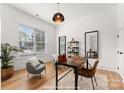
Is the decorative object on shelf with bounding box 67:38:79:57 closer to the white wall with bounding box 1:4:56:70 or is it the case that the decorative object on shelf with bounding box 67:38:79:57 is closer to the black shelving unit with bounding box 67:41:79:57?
the black shelving unit with bounding box 67:41:79:57

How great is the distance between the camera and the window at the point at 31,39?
5.09m

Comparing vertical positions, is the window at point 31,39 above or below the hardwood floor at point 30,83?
above

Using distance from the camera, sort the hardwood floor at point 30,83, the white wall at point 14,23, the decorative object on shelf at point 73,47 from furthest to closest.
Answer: the decorative object on shelf at point 73,47 → the white wall at point 14,23 → the hardwood floor at point 30,83

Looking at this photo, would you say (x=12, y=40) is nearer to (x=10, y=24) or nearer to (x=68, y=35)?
(x=10, y=24)

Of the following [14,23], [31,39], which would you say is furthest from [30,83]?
[31,39]

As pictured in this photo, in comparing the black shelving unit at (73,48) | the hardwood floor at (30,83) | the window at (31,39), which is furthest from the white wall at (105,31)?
the window at (31,39)

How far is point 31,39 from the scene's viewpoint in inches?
226

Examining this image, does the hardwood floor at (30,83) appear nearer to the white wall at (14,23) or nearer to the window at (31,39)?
Answer: the white wall at (14,23)

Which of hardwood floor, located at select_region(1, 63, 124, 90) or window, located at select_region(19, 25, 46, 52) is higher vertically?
window, located at select_region(19, 25, 46, 52)

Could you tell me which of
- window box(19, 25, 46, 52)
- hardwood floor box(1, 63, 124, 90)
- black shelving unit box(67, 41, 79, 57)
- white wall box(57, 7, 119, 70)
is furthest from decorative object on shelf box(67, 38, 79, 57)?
hardwood floor box(1, 63, 124, 90)

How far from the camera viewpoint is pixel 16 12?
4496 mm

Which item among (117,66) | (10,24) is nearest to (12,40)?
(10,24)

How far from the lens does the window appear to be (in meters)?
5.09

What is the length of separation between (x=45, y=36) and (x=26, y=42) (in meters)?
1.76
